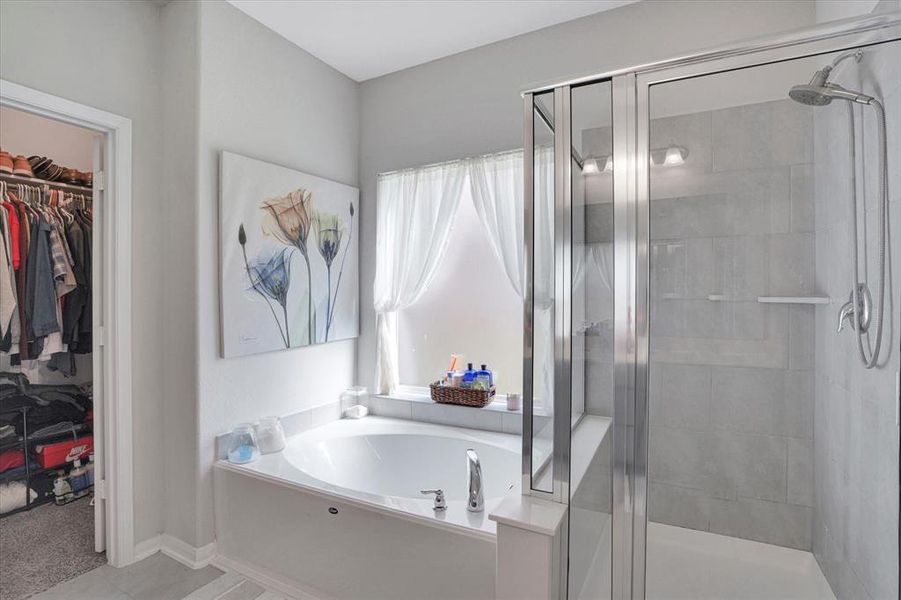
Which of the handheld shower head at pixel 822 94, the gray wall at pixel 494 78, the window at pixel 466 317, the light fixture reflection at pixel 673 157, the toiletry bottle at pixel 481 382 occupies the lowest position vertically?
the toiletry bottle at pixel 481 382

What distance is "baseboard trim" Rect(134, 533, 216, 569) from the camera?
225 centimetres

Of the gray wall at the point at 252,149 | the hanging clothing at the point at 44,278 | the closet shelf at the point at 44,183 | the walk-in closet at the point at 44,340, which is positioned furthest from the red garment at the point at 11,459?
the closet shelf at the point at 44,183

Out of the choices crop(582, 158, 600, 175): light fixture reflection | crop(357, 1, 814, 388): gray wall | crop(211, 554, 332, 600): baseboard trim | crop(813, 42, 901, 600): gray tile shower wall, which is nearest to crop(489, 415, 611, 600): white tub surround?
crop(813, 42, 901, 600): gray tile shower wall

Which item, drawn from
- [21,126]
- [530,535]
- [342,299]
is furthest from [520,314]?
[21,126]

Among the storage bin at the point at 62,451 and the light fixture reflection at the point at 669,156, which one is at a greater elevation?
the light fixture reflection at the point at 669,156

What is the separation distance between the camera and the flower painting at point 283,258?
7.77 ft

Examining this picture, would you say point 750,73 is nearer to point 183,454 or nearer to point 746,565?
point 746,565

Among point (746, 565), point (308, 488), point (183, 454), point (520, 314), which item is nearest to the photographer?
point (746, 565)

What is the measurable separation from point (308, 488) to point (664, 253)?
5.52ft

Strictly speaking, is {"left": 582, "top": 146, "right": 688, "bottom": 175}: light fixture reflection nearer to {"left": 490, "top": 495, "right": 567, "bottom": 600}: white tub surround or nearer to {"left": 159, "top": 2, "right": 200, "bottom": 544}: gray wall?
{"left": 490, "top": 495, "right": 567, "bottom": 600}: white tub surround

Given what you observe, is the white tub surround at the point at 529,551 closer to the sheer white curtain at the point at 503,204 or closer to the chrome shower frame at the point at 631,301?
the chrome shower frame at the point at 631,301

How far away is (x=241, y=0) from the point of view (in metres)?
2.35

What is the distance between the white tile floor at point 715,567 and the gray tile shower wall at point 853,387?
4.1 inches

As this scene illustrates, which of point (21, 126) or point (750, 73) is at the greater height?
point (21, 126)
